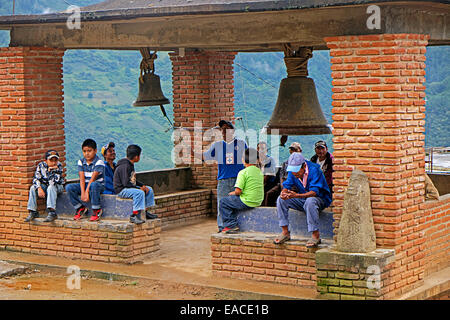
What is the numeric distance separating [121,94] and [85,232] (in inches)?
1162

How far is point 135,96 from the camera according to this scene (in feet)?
127

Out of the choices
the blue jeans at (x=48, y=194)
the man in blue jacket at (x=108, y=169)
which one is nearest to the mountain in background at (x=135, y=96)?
the blue jeans at (x=48, y=194)

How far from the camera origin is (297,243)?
27.8ft

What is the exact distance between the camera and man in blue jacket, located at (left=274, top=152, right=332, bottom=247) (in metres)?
8.29

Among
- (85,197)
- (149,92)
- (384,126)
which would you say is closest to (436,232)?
(384,126)

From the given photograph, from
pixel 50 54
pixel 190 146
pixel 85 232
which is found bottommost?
pixel 85 232

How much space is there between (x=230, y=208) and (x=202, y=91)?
5.24 m

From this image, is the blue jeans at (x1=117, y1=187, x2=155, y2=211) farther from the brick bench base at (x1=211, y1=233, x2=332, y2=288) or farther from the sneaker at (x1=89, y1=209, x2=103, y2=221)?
the brick bench base at (x1=211, y1=233, x2=332, y2=288)

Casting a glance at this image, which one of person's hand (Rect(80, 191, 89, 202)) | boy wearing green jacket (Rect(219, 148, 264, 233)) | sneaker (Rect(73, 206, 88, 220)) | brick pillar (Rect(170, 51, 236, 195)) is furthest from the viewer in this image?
brick pillar (Rect(170, 51, 236, 195))

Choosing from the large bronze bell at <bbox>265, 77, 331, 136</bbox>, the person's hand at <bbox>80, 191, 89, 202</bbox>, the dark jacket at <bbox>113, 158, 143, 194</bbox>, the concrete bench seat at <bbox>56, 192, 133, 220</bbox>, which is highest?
the large bronze bell at <bbox>265, 77, 331, 136</bbox>

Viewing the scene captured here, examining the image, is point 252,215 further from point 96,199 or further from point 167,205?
point 167,205

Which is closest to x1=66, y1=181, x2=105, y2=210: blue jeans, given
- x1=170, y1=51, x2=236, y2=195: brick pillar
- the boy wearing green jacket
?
the boy wearing green jacket

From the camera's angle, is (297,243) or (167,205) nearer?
(297,243)

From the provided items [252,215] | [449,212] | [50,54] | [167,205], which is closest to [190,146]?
[167,205]
